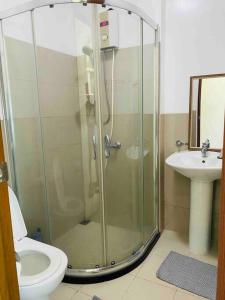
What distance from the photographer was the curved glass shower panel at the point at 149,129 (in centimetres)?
199

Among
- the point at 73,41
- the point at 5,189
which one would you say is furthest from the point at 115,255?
the point at 73,41

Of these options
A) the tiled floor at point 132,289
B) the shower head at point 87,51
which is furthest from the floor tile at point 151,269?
the shower head at point 87,51

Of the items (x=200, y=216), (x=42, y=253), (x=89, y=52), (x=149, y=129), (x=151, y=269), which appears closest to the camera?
(x=42, y=253)

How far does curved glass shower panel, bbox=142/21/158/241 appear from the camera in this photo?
1992mm

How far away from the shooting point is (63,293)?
163 cm

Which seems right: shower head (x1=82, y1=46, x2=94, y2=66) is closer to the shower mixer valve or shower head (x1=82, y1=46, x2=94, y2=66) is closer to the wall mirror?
the shower mixer valve

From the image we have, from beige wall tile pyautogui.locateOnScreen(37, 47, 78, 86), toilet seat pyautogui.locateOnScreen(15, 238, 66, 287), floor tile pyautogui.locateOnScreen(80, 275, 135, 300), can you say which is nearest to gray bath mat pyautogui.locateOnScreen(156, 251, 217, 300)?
floor tile pyautogui.locateOnScreen(80, 275, 135, 300)

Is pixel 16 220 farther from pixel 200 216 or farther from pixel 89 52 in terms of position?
pixel 200 216

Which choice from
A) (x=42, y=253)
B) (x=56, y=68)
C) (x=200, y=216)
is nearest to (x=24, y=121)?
(x=56, y=68)

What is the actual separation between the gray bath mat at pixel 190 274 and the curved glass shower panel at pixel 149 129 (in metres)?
0.34

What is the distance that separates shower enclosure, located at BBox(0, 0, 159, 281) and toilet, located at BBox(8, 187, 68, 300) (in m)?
0.36

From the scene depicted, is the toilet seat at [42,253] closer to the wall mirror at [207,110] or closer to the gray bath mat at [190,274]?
the gray bath mat at [190,274]

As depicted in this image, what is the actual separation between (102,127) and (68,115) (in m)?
0.36

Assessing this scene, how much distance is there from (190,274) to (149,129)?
122 cm
